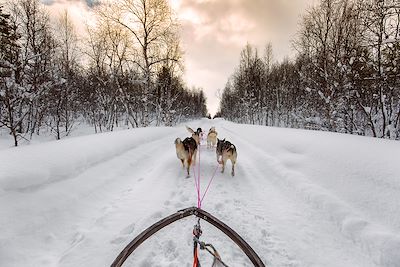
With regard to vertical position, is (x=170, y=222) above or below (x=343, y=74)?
below

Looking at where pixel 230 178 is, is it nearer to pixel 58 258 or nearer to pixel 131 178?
pixel 131 178

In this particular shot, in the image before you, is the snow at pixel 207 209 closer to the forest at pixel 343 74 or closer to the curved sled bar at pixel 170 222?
the curved sled bar at pixel 170 222

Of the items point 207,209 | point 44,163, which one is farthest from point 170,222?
point 44,163

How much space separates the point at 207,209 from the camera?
3930mm

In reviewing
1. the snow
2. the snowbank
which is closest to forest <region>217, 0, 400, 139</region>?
the snow

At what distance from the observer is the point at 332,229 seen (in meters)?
3.32

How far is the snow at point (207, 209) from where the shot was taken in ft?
8.87

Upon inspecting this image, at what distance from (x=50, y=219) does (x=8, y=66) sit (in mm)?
10217

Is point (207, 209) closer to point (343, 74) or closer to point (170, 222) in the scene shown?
point (170, 222)

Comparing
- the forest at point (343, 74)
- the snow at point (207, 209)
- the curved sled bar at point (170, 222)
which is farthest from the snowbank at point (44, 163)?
the forest at point (343, 74)

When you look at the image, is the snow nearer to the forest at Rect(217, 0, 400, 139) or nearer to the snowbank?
the snowbank

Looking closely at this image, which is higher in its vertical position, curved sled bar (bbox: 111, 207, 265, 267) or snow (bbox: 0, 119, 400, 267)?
curved sled bar (bbox: 111, 207, 265, 267)

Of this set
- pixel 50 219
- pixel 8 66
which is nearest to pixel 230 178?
pixel 50 219

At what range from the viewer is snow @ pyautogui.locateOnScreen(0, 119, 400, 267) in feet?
8.87
